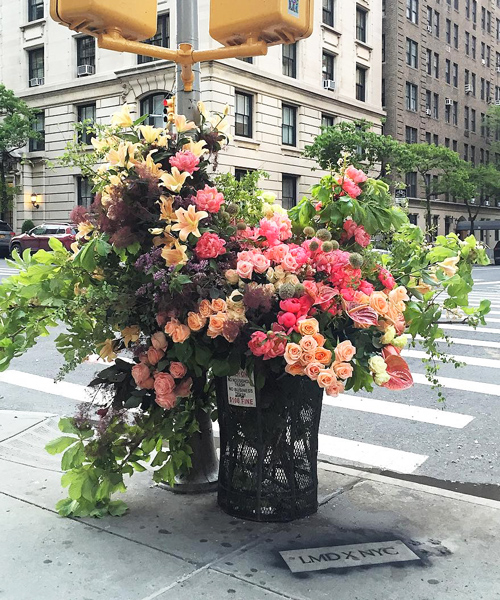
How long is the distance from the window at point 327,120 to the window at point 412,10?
16793 mm

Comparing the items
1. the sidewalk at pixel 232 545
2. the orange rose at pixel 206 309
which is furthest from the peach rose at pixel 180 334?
the sidewalk at pixel 232 545

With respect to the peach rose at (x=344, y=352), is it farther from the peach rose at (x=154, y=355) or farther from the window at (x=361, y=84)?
the window at (x=361, y=84)

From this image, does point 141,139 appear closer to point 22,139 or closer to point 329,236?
point 329,236

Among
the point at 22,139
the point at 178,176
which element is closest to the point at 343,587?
the point at 178,176

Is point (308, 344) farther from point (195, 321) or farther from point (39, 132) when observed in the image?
point (39, 132)

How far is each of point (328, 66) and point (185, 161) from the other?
37606mm

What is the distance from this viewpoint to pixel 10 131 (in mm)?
36312

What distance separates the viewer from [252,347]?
3.38 meters

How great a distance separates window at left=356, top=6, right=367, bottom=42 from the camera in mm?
40906

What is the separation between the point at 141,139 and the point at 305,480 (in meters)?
2.13

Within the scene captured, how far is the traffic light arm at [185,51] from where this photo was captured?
4.07 meters

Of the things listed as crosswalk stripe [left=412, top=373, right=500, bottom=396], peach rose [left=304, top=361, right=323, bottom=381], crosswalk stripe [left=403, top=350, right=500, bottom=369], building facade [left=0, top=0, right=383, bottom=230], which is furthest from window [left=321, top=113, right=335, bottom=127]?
peach rose [left=304, top=361, right=323, bottom=381]

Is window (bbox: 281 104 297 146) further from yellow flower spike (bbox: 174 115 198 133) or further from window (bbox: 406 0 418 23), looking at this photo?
yellow flower spike (bbox: 174 115 198 133)

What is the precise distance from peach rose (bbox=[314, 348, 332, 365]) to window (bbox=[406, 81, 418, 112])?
5166cm
